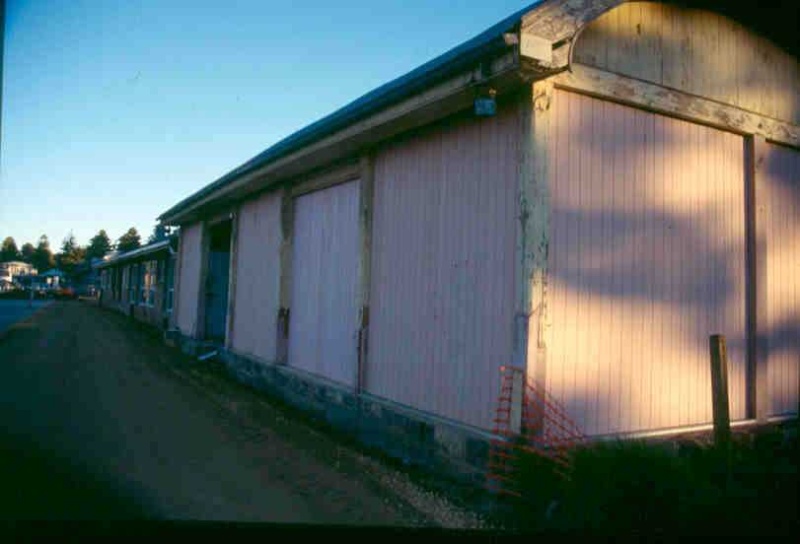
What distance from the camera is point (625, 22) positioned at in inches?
194

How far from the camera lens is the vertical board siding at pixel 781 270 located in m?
5.95

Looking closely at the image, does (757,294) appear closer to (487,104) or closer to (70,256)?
(487,104)

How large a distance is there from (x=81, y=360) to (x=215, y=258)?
383 centimetres

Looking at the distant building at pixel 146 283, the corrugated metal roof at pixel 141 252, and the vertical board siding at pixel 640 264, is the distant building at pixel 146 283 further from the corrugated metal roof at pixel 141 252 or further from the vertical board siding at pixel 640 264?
the vertical board siding at pixel 640 264

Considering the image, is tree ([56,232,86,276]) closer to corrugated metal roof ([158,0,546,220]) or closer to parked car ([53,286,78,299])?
parked car ([53,286,78,299])

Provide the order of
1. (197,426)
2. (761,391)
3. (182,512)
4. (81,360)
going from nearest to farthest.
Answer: (182,512) < (761,391) < (197,426) < (81,360)

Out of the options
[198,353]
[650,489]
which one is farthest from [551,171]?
[198,353]

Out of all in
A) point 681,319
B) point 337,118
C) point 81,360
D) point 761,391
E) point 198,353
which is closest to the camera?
point 681,319

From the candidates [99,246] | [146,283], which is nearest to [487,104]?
[146,283]

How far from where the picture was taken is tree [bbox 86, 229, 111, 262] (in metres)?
76.1

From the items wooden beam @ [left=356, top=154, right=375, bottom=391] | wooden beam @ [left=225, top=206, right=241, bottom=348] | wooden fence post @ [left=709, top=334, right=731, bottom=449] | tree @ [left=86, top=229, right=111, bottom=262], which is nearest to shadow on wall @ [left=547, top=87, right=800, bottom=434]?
wooden fence post @ [left=709, top=334, right=731, bottom=449]

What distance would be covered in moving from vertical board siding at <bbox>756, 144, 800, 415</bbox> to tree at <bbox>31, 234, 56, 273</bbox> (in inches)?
2694

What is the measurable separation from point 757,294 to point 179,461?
19.7 ft

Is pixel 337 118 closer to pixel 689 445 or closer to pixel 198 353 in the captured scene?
pixel 689 445
